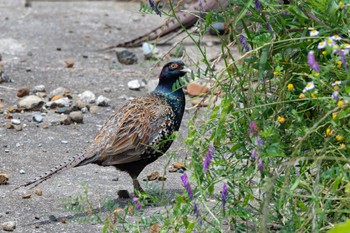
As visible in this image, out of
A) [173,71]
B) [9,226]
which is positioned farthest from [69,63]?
[9,226]

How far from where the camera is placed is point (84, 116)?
7242mm

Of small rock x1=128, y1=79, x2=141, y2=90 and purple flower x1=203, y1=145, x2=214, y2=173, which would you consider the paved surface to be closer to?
small rock x1=128, y1=79, x2=141, y2=90

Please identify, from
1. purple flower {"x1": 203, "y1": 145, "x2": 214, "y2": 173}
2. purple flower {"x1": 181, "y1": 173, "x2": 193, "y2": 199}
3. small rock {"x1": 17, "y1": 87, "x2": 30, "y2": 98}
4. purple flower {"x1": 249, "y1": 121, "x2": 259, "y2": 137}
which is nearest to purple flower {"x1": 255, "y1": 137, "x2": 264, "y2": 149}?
purple flower {"x1": 249, "y1": 121, "x2": 259, "y2": 137}

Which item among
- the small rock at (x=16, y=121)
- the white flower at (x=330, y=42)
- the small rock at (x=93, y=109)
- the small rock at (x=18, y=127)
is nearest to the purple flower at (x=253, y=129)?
the white flower at (x=330, y=42)

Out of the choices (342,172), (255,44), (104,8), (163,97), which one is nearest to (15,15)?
(104,8)

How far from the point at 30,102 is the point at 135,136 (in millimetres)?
1839

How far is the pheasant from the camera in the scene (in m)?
5.63

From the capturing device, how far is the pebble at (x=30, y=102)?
7258mm

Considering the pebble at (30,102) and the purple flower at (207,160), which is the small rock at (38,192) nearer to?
the pebble at (30,102)

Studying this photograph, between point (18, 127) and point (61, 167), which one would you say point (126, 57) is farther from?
point (61, 167)

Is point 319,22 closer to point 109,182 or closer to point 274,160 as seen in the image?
point 274,160

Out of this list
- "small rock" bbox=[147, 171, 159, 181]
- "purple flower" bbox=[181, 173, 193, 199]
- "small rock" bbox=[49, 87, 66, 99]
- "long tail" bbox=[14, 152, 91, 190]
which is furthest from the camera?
"small rock" bbox=[49, 87, 66, 99]

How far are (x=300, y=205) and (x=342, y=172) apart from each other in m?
0.29

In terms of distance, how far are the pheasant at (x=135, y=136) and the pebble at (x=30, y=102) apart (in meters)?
1.57
